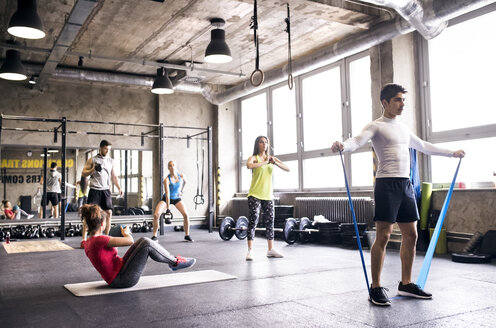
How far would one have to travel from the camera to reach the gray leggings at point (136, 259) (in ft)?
10.3

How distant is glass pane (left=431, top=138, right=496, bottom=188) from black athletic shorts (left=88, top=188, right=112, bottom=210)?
4.29 m

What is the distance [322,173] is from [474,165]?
112 inches

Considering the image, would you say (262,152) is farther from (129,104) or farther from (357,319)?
(129,104)

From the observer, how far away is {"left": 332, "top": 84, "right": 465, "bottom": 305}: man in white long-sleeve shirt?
2.76 m

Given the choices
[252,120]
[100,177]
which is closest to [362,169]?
[252,120]

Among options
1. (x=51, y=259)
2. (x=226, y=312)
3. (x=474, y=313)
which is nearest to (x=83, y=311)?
(x=226, y=312)

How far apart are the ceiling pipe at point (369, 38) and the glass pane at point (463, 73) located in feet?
2.16

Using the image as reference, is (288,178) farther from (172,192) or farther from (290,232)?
(172,192)

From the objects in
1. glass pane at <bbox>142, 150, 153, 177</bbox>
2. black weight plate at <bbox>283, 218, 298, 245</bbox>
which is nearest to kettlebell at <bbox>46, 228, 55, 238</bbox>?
glass pane at <bbox>142, 150, 153, 177</bbox>

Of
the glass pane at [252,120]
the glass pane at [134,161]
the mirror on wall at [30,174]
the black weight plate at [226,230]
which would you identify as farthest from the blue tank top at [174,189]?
the mirror on wall at [30,174]

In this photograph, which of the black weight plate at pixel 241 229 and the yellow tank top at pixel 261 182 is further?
the black weight plate at pixel 241 229

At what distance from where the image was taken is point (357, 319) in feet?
7.93

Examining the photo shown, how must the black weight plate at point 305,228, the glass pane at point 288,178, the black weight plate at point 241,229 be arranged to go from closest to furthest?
the black weight plate at point 305,228 < the black weight plate at point 241,229 < the glass pane at point 288,178

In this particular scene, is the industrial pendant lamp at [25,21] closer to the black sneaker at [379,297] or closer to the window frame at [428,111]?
the black sneaker at [379,297]
